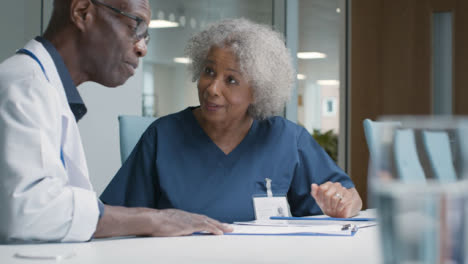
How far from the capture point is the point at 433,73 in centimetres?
470

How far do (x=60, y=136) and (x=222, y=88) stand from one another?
31.4 inches

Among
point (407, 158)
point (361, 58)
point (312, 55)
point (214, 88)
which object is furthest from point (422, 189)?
point (312, 55)

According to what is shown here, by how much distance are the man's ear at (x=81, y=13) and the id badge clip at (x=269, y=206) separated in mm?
718

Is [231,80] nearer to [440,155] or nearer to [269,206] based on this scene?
[269,206]

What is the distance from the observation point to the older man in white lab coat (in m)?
0.91

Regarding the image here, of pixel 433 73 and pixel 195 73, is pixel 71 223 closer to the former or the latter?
pixel 195 73

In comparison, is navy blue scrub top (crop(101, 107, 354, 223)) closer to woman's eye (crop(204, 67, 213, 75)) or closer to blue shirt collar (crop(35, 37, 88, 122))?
woman's eye (crop(204, 67, 213, 75))

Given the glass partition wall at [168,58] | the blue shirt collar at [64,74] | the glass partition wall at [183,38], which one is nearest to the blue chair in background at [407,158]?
the blue shirt collar at [64,74]

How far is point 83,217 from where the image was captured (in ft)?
3.11

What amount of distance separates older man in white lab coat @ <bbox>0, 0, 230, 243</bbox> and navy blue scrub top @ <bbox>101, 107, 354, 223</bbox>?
439 millimetres

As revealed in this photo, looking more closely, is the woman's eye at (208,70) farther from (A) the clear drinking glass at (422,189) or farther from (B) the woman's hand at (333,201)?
(A) the clear drinking glass at (422,189)

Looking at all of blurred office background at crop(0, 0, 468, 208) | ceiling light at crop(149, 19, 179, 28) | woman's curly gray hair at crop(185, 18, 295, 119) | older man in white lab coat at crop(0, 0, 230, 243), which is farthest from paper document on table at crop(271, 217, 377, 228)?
ceiling light at crop(149, 19, 179, 28)

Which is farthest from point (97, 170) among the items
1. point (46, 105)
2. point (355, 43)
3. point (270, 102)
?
point (355, 43)

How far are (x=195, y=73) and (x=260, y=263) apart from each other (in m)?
1.27
